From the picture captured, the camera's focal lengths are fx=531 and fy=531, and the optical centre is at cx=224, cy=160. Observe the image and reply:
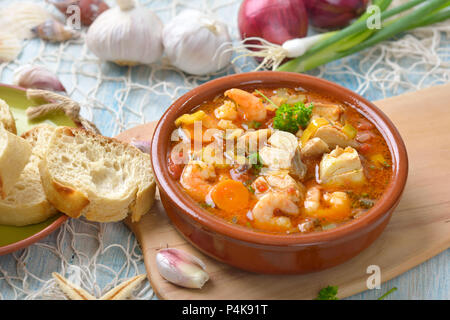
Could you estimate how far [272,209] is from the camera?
8.44 feet

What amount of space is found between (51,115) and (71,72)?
836 millimetres

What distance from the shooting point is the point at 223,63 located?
412 centimetres

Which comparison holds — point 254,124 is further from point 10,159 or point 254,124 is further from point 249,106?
point 10,159

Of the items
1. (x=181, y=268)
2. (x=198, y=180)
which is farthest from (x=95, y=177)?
(x=181, y=268)

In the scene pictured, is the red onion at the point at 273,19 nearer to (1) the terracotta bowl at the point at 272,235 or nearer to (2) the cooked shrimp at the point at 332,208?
(1) the terracotta bowl at the point at 272,235

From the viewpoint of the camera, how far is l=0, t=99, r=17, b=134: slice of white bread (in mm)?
3141

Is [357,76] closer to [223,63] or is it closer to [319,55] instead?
[319,55]

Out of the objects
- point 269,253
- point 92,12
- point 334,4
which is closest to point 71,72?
point 92,12

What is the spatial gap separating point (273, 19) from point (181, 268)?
7.35 ft

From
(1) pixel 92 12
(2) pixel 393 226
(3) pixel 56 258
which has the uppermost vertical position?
(1) pixel 92 12

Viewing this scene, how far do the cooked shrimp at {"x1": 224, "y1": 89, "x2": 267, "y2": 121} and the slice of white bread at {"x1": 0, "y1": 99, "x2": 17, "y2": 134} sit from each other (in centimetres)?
132

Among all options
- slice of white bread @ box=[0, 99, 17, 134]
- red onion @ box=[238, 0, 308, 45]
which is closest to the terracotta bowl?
slice of white bread @ box=[0, 99, 17, 134]

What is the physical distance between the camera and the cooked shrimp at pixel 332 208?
259 cm

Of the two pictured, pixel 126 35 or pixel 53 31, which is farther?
pixel 53 31
